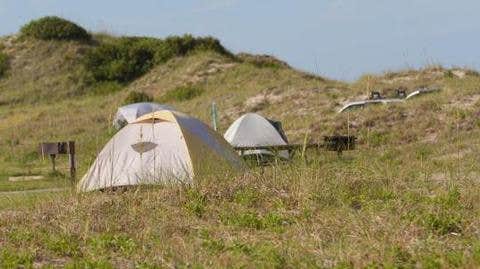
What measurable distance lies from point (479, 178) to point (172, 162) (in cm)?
516

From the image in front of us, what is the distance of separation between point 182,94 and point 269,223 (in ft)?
87.0

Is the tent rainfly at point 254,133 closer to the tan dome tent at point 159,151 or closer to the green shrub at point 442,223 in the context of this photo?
the tan dome tent at point 159,151

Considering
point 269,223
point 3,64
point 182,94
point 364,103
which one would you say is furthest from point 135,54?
point 269,223

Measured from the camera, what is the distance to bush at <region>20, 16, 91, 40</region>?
44.5m

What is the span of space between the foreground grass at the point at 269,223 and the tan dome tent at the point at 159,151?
2.65 meters

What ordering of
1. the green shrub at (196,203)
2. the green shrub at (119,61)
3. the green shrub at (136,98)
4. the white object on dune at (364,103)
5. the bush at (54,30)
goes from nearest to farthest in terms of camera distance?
the green shrub at (196,203) → the white object on dune at (364,103) → the green shrub at (136,98) → the green shrub at (119,61) → the bush at (54,30)

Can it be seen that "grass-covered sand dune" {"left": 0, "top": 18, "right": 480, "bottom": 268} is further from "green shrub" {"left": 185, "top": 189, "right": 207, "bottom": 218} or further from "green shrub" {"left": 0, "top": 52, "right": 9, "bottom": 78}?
"green shrub" {"left": 0, "top": 52, "right": 9, "bottom": 78}

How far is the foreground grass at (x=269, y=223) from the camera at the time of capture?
7.32 meters

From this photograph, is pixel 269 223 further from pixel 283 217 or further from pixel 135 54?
pixel 135 54

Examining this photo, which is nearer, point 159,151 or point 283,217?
point 283,217

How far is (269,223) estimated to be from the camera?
881cm

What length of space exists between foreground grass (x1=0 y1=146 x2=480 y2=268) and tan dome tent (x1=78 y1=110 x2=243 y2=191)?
2.65 metres

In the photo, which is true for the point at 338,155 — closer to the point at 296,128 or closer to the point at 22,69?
the point at 296,128

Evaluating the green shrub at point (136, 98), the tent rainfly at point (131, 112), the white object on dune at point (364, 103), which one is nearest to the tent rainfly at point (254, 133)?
the white object on dune at point (364, 103)
